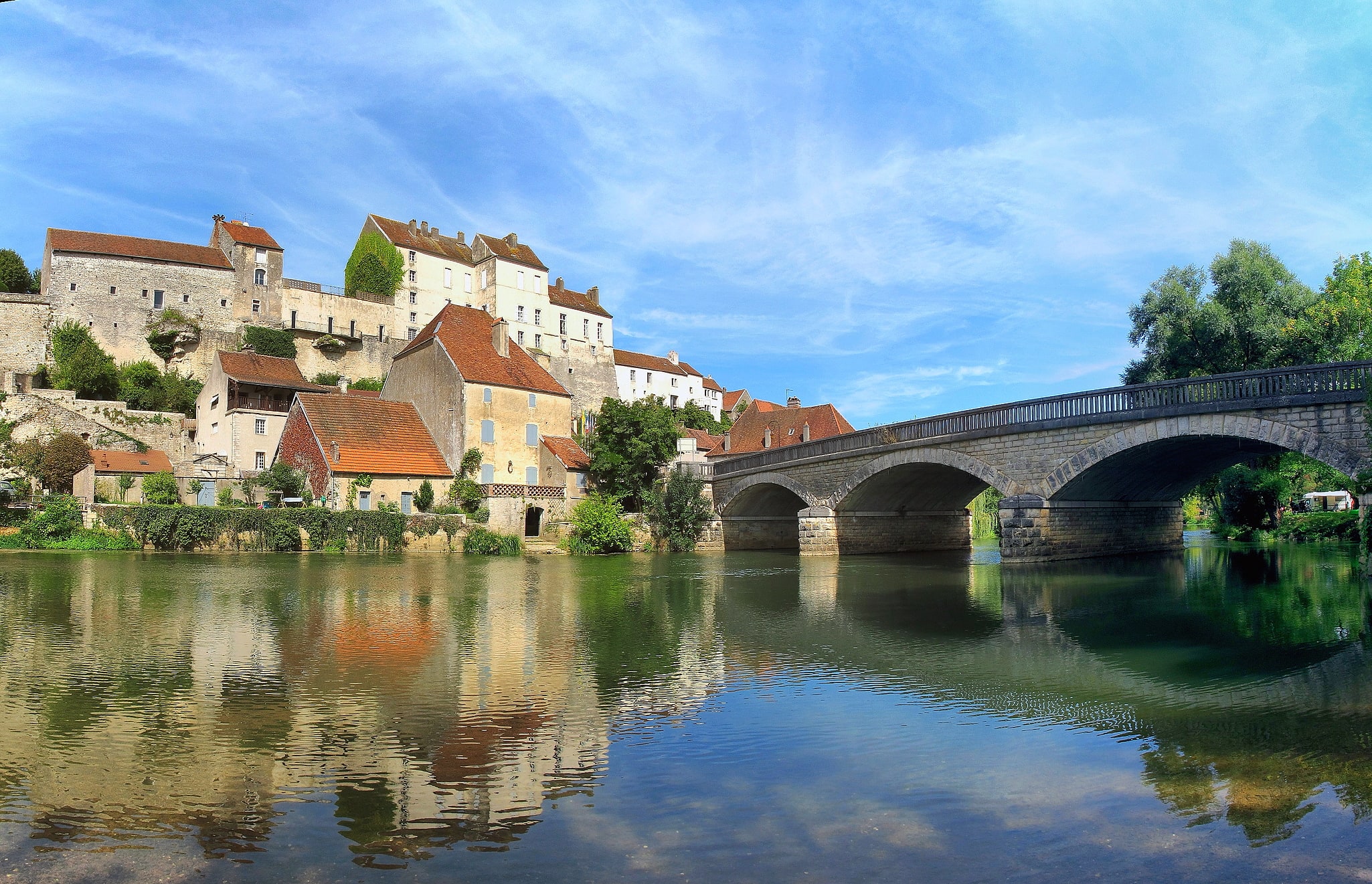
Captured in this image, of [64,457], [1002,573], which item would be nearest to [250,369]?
[64,457]

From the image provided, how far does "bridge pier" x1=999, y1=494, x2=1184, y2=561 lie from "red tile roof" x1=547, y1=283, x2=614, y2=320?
52.0m

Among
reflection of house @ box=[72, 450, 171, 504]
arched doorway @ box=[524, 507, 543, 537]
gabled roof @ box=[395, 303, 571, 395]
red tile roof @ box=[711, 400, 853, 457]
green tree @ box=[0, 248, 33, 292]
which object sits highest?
green tree @ box=[0, 248, 33, 292]

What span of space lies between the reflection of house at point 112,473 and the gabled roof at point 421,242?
28.7 metres

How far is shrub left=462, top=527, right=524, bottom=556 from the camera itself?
3753cm

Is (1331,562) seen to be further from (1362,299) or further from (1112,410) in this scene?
(1362,299)

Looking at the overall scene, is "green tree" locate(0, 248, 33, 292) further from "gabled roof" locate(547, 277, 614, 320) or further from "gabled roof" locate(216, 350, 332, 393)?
"gabled roof" locate(547, 277, 614, 320)

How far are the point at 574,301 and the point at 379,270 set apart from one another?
16786 millimetres

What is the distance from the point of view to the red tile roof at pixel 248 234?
214 feet

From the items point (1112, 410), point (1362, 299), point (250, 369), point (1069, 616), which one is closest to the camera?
point (1069, 616)

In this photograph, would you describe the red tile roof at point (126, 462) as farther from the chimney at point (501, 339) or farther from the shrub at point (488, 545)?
the shrub at point (488, 545)

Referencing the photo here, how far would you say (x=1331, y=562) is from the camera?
28438mm

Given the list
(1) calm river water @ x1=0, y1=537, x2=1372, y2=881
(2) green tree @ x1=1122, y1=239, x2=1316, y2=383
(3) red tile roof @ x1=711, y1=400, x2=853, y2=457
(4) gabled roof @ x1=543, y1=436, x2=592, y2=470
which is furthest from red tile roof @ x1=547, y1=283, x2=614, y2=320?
(1) calm river water @ x1=0, y1=537, x2=1372, y2=881

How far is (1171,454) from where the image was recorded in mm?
28875

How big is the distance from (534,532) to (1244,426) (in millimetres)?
29688
